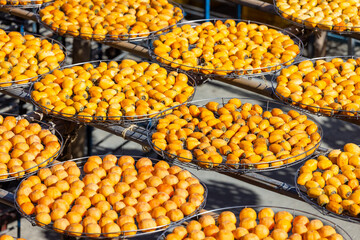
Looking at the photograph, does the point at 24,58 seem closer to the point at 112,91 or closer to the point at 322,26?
the point at 112,91

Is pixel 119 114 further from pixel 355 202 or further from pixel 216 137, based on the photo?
pixel 355 202

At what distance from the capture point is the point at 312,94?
671 cm

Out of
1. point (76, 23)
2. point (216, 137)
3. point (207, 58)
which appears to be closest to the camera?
point (216, 137)

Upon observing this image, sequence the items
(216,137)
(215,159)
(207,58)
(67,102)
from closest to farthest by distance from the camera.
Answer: (215,159), (216,137), (67,102), (207,58)

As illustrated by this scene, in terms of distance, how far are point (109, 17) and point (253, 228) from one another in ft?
13.3

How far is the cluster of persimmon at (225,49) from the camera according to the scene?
7.15 meters

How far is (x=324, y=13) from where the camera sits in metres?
8.37

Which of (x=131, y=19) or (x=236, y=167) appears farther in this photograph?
(x=131, y=19)

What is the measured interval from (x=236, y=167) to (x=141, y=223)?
1144mm

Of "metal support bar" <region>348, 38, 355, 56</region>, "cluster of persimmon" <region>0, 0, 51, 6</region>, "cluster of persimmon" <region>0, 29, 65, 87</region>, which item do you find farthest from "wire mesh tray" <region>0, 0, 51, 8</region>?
"metal support bar" <region>348, 38, 355, 56</region>

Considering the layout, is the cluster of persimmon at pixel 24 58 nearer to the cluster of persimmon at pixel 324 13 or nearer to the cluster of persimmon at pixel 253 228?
the cluster of persimmon at pixel 253 228

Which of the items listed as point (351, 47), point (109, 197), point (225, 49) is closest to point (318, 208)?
point (109, 197)

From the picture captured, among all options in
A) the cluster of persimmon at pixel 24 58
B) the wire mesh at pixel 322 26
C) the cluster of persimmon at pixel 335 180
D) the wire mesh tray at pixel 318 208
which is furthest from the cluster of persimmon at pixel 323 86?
the cluster of persimmon at pixel 24 58

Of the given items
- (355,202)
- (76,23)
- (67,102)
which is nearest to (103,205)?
(67,102)
